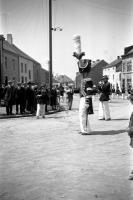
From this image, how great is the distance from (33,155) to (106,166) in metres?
1.65

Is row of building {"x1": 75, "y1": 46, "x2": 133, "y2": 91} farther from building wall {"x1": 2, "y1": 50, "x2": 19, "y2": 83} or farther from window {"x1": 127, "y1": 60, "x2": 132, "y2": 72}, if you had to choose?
building wall {"x1": 2, "y1": 50, "x2": 19, "y2": 83}

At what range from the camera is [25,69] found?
44.4 m

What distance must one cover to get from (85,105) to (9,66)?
2845cm

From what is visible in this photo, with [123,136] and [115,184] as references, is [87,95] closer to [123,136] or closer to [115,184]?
[123,136]

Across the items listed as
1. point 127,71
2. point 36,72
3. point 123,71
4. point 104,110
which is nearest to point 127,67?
point 127,71

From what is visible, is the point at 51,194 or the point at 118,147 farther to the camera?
the point at 118,147

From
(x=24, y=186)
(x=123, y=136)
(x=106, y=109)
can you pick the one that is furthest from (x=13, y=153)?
(x=106, y=109)

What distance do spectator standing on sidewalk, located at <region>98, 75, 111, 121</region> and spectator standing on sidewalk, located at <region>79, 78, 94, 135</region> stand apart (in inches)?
128

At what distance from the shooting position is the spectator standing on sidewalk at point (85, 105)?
8.27 m

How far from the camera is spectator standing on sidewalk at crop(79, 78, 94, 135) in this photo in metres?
→ 8.27

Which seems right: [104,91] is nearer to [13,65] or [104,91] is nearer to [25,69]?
[13,65]

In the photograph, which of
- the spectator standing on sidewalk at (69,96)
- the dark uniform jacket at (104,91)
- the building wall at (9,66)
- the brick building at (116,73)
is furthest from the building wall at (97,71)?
the dark uniform jacket at (104,91)

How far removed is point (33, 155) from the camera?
594 cm

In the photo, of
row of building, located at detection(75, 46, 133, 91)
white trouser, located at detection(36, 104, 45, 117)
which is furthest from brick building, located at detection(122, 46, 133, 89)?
white trouser, located at detection(36, 104, 45, 117)
